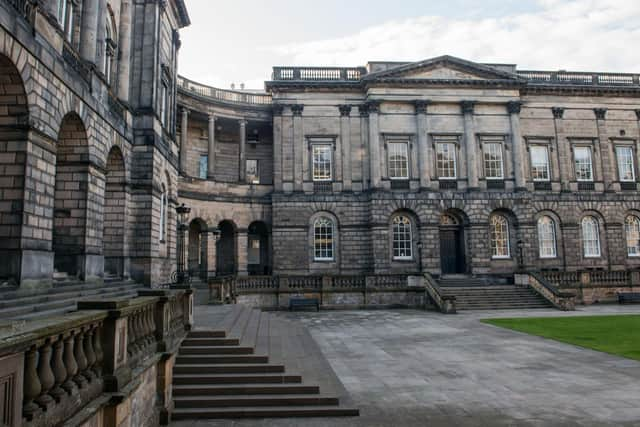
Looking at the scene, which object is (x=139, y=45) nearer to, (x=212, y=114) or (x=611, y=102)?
(x=212, y=114)

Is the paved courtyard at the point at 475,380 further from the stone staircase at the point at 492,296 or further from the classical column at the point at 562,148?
the classical column at the point at 562,148

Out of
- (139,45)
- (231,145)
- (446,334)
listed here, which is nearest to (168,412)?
(446,334)

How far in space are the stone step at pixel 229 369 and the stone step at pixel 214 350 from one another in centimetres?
60

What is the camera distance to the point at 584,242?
33219 millimetres

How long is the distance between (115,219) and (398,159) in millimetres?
20282

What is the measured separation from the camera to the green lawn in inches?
524

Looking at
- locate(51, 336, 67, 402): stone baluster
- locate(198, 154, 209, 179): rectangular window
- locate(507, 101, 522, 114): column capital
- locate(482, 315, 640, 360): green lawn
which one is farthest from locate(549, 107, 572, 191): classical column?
locate(51, 336, 67, 402): stone baluster

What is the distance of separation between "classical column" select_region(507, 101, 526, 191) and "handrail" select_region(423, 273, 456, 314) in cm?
1102

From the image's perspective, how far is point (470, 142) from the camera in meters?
31.9

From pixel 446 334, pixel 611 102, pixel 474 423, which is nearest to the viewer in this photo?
pixel 474 423

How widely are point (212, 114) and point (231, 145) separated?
11.7 ft

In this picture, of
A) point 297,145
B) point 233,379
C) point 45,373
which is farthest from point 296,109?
point 45,373


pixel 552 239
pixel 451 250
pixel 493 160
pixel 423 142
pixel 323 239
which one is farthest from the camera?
pixel 552 239

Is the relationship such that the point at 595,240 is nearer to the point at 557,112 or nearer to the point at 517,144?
the point at 517,144
